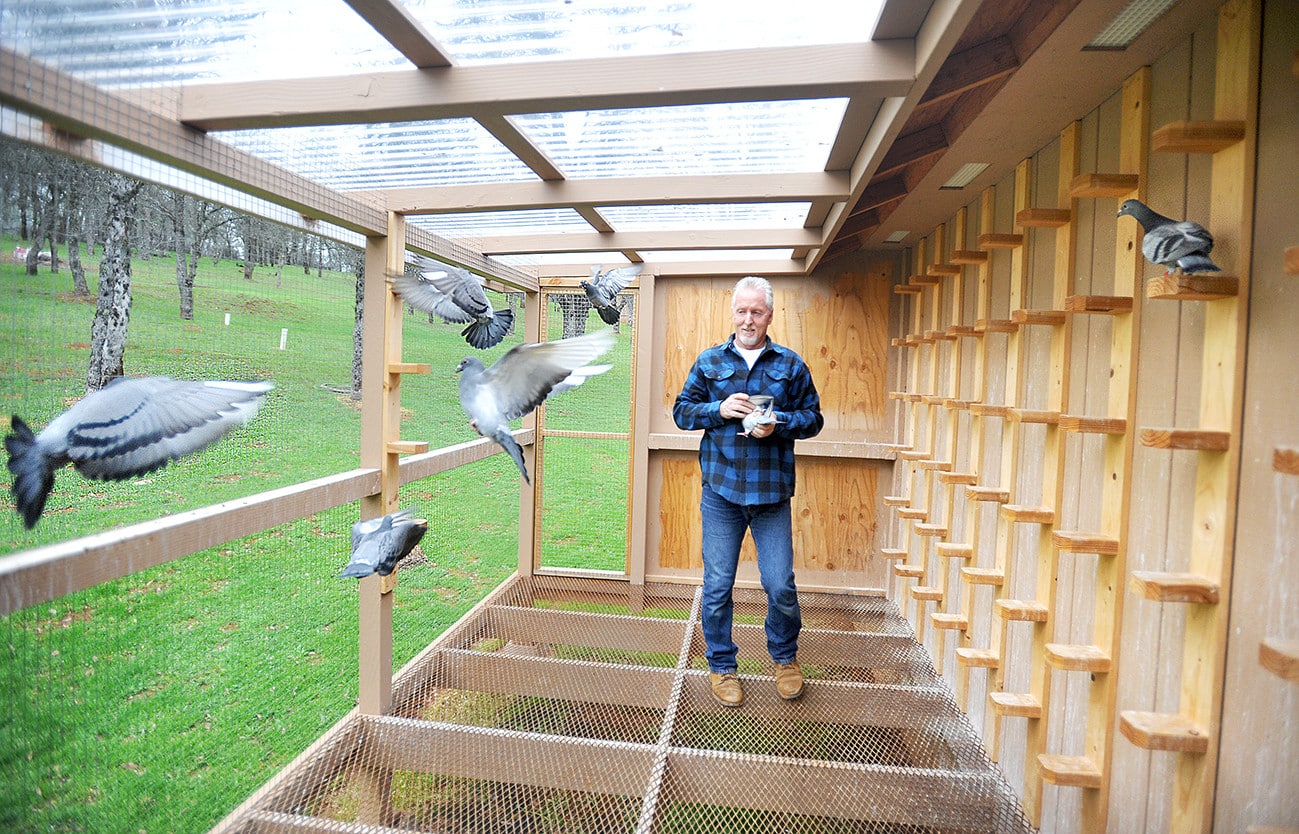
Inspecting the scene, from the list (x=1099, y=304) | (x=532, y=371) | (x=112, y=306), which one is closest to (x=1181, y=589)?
(x=1099, y=304)

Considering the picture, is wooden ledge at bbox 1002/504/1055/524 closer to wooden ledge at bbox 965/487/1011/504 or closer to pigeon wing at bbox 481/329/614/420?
wooden ledge at bbox 965/487/1011/504

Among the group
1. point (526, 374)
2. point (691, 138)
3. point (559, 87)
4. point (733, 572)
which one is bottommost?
point (733, 572)

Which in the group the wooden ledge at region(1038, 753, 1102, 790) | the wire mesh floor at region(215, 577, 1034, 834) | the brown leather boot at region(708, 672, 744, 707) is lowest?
the wire mesh floor at region(215, 577, 1034, 834)

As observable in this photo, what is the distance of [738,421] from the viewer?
274 centimetres

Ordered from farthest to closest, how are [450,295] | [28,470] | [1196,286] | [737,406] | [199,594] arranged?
1. [737,406]
2. [199,594]
3. [450,295]
4. [1196,286]
5. [28,470]

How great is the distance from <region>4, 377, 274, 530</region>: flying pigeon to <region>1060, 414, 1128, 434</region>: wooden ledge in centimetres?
171

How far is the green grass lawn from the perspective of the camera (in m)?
1.22

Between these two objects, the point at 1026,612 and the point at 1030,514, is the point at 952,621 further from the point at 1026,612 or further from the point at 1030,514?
the point at 1030,514

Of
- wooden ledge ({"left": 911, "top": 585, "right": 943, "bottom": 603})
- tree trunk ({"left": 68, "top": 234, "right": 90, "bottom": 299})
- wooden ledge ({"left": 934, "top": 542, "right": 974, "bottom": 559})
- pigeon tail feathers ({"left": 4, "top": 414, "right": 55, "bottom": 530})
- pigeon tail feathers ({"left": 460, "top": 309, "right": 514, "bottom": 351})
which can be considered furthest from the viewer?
wooden ledge ({"left": 911, "top": 585, "right": 943, "bottom": 603})

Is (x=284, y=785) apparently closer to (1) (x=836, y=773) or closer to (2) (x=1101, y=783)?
(1) (x=836, y=773)

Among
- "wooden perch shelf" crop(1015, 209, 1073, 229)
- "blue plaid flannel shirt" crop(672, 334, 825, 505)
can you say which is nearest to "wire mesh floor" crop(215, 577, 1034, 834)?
"blue plaid flannel shirt" crop(672, 334, 825, 505)

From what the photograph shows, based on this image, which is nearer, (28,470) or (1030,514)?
(28,470)

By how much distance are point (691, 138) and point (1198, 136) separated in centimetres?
128

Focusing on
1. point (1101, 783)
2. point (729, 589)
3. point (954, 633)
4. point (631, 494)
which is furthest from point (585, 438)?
point (1101, 783)
